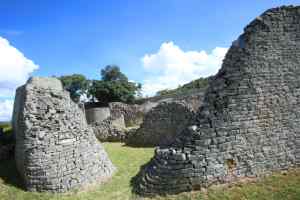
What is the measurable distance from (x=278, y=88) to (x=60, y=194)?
21.7ft

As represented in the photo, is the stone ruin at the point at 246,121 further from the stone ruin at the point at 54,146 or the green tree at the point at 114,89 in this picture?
the green tree at the point at 114,89

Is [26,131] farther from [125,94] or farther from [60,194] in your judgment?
[125,94]

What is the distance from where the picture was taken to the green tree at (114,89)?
1666 inches

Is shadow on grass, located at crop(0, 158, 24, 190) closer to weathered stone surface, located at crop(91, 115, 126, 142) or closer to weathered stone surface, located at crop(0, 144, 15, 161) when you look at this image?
weathered stone surface, located at crop(0, 144, 15, 161)

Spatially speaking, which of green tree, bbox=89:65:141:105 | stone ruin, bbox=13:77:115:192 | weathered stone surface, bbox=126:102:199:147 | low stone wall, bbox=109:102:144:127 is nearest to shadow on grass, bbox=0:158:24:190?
stone ruin, bbox=13:77:115:192

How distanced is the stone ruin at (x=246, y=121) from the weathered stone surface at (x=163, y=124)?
6277 millimetres

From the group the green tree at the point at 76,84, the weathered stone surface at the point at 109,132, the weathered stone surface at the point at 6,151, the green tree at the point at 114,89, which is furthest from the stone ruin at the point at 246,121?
the green tree at the point at 76,84

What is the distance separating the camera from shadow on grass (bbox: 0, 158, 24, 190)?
7.26m

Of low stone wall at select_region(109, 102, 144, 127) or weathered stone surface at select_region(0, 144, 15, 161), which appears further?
low stone wall at select_region(109, 102, 144, 127)

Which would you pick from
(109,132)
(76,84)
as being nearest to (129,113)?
(109,132)

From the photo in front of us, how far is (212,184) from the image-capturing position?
21.2 ft

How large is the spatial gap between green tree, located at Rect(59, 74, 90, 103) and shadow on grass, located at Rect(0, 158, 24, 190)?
1593 inches

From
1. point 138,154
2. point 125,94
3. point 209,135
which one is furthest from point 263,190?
point 125,94

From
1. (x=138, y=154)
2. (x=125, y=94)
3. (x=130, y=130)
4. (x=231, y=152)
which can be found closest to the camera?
(x=231, y=152)
